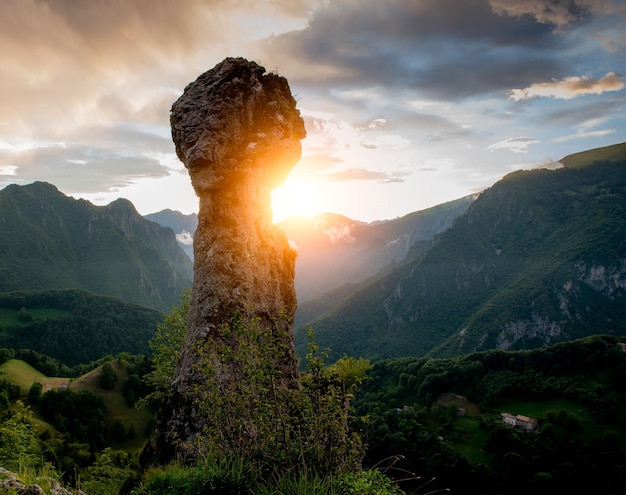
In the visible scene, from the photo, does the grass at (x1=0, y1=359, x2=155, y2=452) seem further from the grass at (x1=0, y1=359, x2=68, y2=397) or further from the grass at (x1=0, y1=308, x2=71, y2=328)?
the grass at (x1=0, y1=308, x2=71, y2=328)

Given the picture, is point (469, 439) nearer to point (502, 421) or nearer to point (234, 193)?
point (502, 421)

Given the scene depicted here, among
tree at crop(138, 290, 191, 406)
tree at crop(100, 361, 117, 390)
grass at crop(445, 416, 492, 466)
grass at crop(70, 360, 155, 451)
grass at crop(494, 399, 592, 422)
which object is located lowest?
grass at crop(445, 416, 492, 466)

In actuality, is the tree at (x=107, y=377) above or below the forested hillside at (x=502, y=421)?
above

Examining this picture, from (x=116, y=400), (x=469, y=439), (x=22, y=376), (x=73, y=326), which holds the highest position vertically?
(x=22, y=376)

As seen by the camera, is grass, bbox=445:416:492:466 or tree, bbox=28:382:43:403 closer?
tree, bbox=28:382:43:403

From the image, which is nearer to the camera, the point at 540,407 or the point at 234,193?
the point at 234,193

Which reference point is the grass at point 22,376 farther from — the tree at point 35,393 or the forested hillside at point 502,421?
the forested hillside at point 502,421

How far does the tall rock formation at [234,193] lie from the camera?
2117 centimetres

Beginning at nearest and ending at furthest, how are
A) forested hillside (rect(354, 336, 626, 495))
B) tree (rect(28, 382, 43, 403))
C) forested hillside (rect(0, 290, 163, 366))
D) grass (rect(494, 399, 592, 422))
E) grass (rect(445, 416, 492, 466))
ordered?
tree (rect(28, 382, 43, 403)) < forested hillside (rect(354, 336, 626, 495)) < grass (rect(445, 416, 492, 466)) < grass (rect(494, 399, 592, 422)) < forested hillside (rect(0, 290, 163, 366))

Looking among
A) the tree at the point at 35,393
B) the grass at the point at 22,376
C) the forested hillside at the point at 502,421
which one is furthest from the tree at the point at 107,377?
the forested hillside at the point at 502,421

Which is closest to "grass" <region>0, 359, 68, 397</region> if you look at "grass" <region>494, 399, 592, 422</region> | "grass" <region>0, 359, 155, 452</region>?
"grass" <region>0, 359, 155, 452</region>

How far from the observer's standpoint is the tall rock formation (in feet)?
69.5

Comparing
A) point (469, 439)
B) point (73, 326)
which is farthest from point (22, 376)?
point (73, 326)

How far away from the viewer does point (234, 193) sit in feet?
79.2
